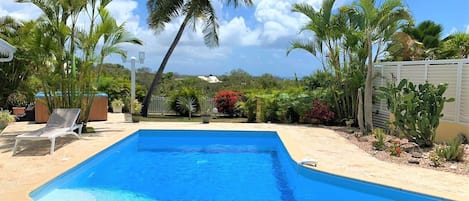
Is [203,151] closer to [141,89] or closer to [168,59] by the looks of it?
[168,59]

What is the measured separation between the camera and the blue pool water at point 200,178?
6.18 meters

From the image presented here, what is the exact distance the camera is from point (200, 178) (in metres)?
7.54

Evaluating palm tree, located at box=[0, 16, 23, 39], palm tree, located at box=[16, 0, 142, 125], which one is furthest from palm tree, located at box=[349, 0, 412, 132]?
palm tree, located at box=[0, 16, 23, 39]

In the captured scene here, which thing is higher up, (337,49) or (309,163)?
(337,49)

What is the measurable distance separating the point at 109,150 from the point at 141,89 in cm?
1135

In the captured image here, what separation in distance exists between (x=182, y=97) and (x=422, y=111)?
11.2m

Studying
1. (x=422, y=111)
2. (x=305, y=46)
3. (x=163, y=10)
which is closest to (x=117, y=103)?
(x=163, y=10)

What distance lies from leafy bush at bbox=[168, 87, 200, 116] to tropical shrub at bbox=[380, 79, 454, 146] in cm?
1042

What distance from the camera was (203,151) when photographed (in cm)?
1031

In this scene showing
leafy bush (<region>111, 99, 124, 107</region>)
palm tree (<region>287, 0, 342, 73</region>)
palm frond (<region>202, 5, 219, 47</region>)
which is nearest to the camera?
palm tree (<region>287, 0, 342, 73</region>)

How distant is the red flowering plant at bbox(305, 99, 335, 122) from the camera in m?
13.6

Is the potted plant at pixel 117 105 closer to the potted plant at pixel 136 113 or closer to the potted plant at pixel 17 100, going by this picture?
the potted plant at pixel 136 113

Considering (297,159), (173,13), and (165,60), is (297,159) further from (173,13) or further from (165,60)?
(173,13)

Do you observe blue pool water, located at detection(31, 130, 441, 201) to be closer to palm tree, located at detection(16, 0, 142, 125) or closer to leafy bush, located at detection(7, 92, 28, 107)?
palm tree, located at detection(16, 0, 142, 125)
